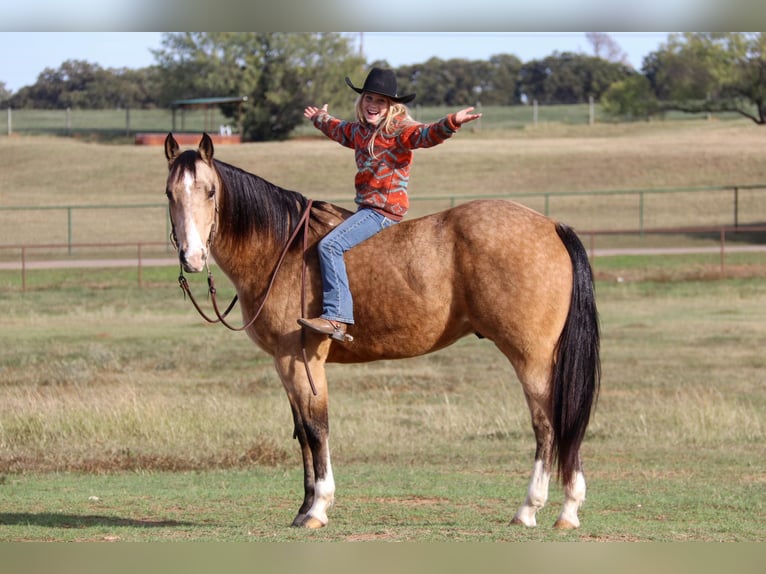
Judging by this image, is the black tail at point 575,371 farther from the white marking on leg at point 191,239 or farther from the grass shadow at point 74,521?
the grass shadow at point 74,521

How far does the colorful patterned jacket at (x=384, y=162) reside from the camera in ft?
24.4

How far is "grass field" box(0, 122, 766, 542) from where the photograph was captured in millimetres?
8070

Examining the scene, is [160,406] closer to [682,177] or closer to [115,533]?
[115,533]

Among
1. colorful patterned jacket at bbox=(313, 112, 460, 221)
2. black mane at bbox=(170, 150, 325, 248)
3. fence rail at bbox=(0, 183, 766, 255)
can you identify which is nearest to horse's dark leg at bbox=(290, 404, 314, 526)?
black mane at bbox=(170, 150, 325, 248)

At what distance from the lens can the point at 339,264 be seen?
746 cm

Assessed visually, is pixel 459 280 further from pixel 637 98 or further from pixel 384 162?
pixel 637 98

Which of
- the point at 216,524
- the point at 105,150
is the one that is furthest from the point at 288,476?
the point at 105,150

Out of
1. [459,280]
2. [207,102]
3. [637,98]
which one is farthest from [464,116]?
[637,98]

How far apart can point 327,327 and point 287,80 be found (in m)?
52.2

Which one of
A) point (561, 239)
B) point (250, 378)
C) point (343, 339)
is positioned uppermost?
point (561, 239)

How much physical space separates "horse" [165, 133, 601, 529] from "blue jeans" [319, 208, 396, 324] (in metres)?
0.12

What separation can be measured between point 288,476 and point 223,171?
4.10 m

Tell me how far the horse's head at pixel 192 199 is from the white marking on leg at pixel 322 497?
5.38 feet

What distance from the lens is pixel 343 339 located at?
7480 millimetres
